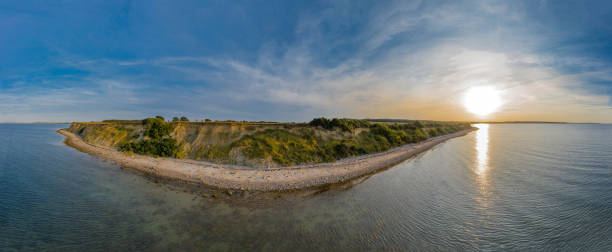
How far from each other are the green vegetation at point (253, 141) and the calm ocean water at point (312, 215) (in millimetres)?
8094

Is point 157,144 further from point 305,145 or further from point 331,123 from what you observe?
point 331,123

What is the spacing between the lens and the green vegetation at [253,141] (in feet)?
82.8

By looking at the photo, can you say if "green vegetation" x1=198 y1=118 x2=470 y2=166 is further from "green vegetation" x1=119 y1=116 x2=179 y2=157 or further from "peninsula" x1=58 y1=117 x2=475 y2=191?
"green vegetation" x1=119 y1=116 x2=179 y2=157

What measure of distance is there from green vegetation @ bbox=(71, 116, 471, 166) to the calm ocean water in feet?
26.6

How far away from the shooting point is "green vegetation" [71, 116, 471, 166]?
25250mm

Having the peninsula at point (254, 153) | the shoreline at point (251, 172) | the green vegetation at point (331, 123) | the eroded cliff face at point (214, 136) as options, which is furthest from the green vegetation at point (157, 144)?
the green vegetation at point (331, 123)

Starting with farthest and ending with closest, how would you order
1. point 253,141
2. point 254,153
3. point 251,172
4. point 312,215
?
point 253,141 → point 254,153 → point 251,172 → point 312,215

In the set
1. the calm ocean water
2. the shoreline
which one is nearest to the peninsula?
the shoreline

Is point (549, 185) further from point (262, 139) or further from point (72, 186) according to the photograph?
point (72, 186)

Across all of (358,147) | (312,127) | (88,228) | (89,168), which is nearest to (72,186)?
(89,168)

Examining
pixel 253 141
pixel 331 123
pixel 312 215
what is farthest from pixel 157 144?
pixel 331 123

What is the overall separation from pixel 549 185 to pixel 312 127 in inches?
1200

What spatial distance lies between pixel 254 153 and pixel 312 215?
14.7 metres

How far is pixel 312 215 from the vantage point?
12.4 metres
